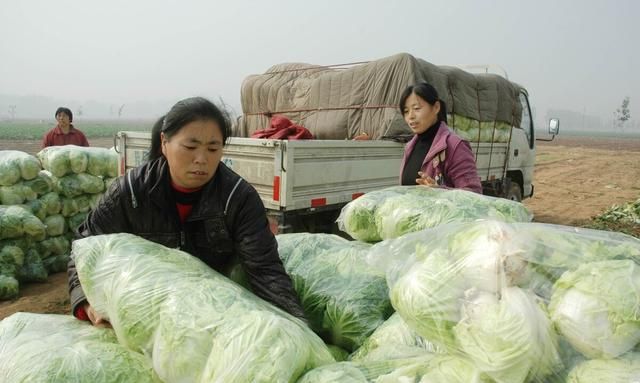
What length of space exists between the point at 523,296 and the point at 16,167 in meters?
6.13

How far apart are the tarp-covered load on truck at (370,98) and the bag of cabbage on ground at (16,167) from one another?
10.9 feet

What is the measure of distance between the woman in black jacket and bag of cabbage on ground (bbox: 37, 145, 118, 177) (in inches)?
191

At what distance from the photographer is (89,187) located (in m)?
6.39

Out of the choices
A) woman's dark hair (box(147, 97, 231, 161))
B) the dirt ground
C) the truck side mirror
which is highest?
the truck side mirror

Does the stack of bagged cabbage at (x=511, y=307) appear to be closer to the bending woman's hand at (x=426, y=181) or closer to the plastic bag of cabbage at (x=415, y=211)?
the plastic bag of cabbage at (x=415, y=211)

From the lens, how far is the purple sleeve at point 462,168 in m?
3.19

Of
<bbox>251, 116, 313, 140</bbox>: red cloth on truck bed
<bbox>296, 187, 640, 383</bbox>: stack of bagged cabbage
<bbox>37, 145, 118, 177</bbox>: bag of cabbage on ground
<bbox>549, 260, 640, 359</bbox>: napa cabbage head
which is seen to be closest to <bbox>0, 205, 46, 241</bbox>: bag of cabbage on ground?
<bbox>37, 145, 118, 177</bbox>: bag of cabbage on ground

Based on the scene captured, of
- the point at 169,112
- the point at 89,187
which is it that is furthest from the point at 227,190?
the point at 89,187

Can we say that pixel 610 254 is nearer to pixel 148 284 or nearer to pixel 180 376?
pixel 180 376

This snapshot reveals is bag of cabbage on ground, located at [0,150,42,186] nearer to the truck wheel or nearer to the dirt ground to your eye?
the dirt ground

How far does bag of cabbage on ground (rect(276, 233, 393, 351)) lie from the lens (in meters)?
1.77

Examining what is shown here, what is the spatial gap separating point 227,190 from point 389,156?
402cm

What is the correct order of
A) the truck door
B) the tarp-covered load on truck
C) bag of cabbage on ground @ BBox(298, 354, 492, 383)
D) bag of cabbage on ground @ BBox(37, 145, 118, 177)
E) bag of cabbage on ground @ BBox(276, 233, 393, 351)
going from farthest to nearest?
the truck door < the tarp-covered load on truck < bag of cabbage on ground @ BBox(37, 145, 118, 177) < bag of cabbage on ground @ BBox(276, 233, 393, 351) < bag of cabbage on ground @ BBox(298, 354, 492, 383)

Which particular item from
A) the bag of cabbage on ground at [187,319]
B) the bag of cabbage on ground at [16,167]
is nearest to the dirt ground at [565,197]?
the bag of cabbage on ground at [16,167]
